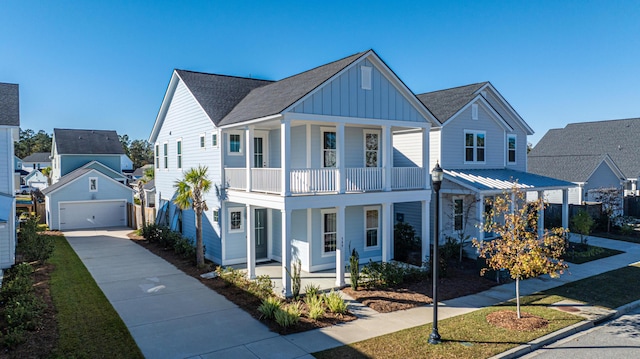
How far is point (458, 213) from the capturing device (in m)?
18.8

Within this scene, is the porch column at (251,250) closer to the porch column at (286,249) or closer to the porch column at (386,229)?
the porch column at (286,249)

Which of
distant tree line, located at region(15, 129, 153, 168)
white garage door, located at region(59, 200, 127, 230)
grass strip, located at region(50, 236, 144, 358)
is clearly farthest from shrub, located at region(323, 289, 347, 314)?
distant tree line, located at region(15, 129, 153, 168)

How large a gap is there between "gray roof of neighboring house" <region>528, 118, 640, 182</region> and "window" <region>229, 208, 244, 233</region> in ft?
75.5

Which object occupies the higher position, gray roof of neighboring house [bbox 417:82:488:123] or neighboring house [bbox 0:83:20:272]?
gray roof of neighboring house [bbox 417:82:488:123]

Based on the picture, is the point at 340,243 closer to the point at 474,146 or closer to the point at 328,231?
the point at 328,231

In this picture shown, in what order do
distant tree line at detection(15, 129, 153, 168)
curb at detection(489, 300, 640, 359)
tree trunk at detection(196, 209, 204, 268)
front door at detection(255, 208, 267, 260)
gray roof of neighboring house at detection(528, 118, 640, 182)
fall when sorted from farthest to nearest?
1. distant tree line at detection(15, 129, 153, 168)
2. gray roof of neighboring house at detection(528, 118, 640, 182)
3. front door at detection(255, 208, 267, 260)
4. tree trunk at detection(196, 209, 204, 268)
5. curb at detection(489, 300, 640, 359)

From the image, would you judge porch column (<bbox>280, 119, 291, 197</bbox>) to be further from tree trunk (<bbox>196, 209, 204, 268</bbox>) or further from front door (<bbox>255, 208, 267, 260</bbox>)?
front door (<bbox>255, 208, 267, 260</bbox>)

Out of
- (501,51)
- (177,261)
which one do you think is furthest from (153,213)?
(501,51)

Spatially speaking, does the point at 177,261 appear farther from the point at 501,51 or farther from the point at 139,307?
the point at 501,51

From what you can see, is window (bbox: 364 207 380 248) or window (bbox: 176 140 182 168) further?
window (bbox: 176 140 182 168)

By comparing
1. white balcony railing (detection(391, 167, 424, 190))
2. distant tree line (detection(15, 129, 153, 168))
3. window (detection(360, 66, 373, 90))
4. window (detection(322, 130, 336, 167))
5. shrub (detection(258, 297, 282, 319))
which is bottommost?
shrub (detection(258, 297, 282, 319))

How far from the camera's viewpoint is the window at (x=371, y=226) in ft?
54.3

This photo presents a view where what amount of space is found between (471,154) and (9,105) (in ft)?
65.4

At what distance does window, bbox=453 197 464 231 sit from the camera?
18583mm
